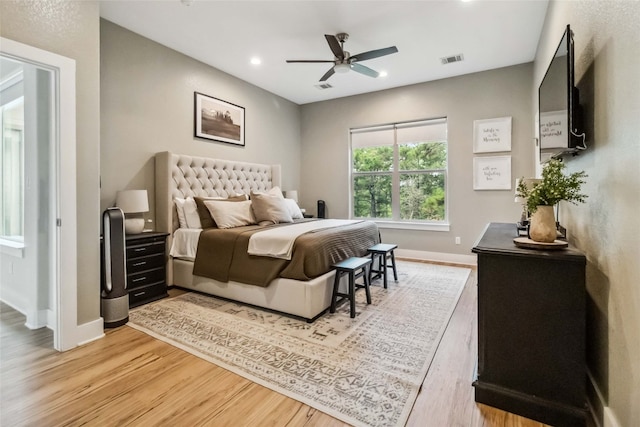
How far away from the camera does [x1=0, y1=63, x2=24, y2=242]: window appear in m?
3.04

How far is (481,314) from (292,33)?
351 cm

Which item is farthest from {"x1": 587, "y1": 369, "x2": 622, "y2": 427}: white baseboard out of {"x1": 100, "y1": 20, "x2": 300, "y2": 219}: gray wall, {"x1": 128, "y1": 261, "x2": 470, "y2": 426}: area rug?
{"x1": 100, "y1": 20, "x2": 300, "y2": 219}: gray wall

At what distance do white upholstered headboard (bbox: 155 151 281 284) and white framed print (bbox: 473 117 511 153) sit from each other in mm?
3365

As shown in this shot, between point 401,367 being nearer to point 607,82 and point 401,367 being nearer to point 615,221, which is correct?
point 615,221

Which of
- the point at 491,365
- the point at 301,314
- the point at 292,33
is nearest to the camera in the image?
the point at 491,365

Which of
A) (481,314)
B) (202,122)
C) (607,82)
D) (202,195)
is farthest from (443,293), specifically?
(202,122)

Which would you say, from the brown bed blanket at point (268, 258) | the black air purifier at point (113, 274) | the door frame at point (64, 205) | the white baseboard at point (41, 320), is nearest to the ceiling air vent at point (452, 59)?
the brown bed blanket at point (268, 258)

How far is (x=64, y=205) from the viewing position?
2225 millimetres

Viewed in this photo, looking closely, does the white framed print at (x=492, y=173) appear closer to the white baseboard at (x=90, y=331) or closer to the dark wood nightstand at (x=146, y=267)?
the dark wood nightstand at (x=146, y=267)

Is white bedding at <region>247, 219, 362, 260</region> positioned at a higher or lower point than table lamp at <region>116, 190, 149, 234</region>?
lower

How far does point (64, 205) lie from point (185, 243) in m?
1.43

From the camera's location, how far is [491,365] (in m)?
1.62

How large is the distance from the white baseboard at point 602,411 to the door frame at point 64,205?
324 centimetres

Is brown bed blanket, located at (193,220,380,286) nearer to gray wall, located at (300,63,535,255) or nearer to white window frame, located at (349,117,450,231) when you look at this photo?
white window frame, located at (349,117,450,231)
